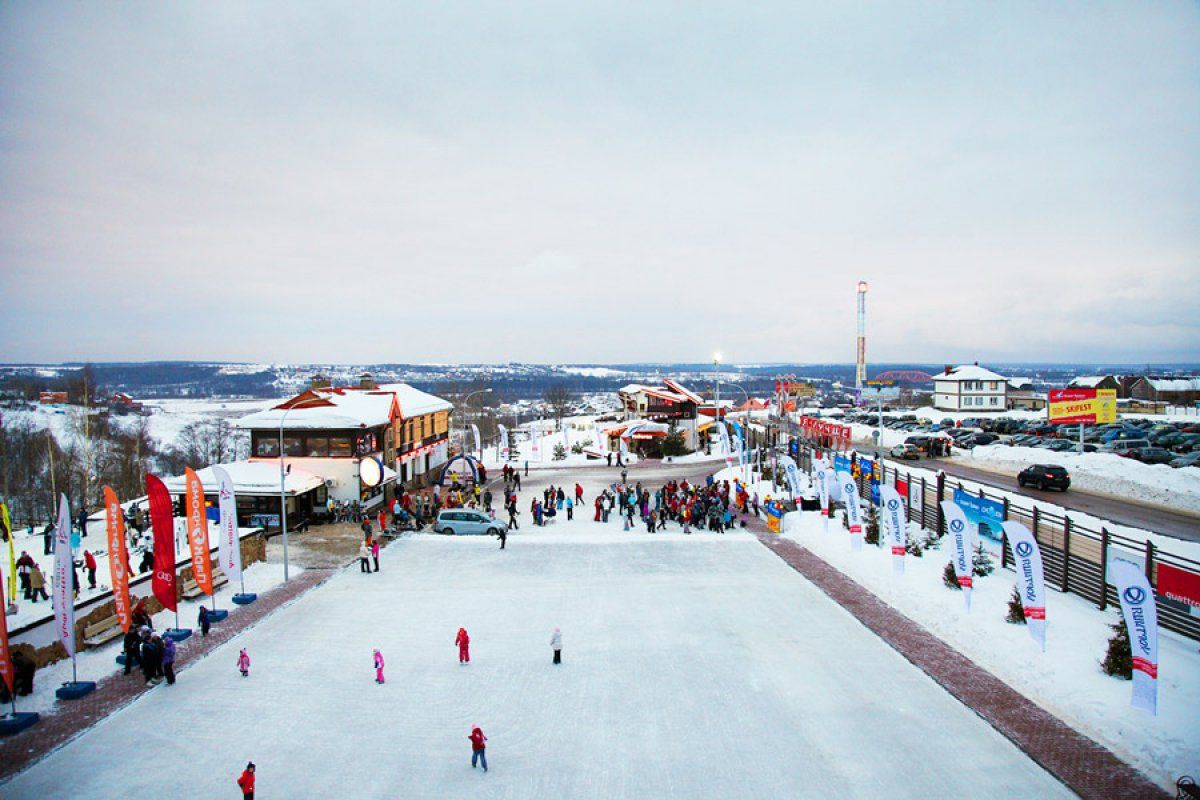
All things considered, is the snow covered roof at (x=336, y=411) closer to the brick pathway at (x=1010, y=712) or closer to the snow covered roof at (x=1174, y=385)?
the brick pathway at (x=1010, y=712)

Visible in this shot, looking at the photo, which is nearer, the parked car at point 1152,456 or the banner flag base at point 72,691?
the banner flag base at point 72,691

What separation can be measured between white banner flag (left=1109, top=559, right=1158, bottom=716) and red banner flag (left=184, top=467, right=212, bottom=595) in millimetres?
22141

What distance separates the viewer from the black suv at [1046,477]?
3128 centimetres

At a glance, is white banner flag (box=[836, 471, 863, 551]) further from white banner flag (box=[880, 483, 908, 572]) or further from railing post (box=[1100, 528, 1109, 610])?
railing post (box=[1100, 528, 1109, 610])

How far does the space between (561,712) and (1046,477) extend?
29.6 metres

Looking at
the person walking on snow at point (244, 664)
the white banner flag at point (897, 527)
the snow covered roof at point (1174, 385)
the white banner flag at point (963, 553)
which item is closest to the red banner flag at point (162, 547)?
the person walking on snow at point (244, 664)

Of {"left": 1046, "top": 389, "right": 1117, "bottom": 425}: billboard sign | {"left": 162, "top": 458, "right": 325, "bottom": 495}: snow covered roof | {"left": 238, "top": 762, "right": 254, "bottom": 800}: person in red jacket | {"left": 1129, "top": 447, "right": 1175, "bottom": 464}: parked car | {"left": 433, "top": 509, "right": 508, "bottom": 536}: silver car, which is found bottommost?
{"left": 433, "top": 509, "right": 508, "bottom": 536}: silver car

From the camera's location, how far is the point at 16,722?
1244cm

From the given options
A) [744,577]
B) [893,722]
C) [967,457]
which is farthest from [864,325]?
[893,722]

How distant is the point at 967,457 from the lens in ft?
147

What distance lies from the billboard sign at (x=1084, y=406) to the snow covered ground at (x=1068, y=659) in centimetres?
2249

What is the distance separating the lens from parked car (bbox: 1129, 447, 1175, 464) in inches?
1442

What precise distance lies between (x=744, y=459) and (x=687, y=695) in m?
33.0

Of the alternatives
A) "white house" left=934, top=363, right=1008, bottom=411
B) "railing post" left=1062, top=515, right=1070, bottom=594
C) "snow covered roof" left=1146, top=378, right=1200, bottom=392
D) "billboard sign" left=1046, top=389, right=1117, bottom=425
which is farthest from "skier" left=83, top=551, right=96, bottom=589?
"snow covered roof" left=1146, top=378, right=1200, bottom=392
